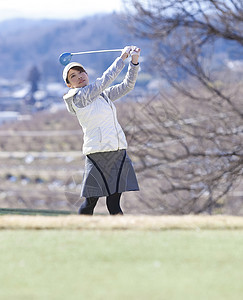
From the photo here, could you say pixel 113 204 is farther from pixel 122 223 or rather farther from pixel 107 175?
pixel 122 223

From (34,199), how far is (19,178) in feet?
69.5

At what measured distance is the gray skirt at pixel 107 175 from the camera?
6590 mm

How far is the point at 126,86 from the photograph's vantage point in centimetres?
687

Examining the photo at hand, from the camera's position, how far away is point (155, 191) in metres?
16.9

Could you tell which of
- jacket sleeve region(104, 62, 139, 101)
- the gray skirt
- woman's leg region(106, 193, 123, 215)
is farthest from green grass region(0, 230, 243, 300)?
jacket sleeve region(104, 62, 139, 101)

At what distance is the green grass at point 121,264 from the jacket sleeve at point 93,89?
1515 millimetres

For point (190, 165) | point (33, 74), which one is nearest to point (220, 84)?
point (190, 165)

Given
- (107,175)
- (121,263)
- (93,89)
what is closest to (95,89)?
(93,89)

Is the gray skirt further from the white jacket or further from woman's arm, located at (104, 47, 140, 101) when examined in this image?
woman's arm, located at (104, 47, 140, 101)

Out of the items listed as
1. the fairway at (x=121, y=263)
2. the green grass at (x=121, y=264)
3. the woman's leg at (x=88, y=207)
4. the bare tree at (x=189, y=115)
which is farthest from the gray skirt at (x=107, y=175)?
the bare tree at (x=189, y=115)

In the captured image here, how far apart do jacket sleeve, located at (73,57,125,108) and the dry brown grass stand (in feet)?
4.05

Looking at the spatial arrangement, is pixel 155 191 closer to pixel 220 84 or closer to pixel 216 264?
pixel 220 84

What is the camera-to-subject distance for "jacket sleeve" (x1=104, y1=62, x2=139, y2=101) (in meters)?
6.79

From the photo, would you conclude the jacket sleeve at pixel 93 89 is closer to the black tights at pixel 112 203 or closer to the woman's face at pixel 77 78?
the woman's face at pixel 77 78
